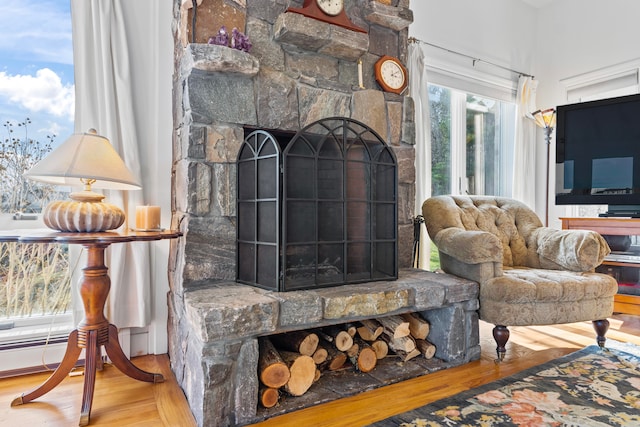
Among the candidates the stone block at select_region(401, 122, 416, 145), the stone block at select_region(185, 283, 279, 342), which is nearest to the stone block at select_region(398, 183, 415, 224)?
the stone block at select_region(401, 122, 416, 145)

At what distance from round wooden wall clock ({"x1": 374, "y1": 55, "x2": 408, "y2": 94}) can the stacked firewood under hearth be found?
1.36m

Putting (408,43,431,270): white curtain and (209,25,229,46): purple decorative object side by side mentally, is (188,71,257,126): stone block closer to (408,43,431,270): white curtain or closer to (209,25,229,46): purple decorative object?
Answer: (209,25,229,46): purple decorative object

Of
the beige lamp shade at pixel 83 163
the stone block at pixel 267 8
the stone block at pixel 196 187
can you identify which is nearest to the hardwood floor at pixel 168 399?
the stone block at pixel 196 187

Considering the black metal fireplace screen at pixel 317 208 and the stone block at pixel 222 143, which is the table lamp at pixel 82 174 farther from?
the black metal fireplace screen at pixel 317 208

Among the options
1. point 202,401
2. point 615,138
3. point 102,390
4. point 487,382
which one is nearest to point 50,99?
point 102,390

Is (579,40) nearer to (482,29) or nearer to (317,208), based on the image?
(482,29)

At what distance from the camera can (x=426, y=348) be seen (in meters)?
2.07

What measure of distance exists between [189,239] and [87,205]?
0.44 meters

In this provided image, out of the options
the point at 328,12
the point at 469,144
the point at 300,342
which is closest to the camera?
the point at 300,342

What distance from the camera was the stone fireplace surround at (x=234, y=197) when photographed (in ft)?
4.85

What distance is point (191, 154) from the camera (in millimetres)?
1845

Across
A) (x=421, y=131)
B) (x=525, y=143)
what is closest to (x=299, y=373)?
(x=421, y=131)

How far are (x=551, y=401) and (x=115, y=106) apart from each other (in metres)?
2.48

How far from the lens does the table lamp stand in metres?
1.52
